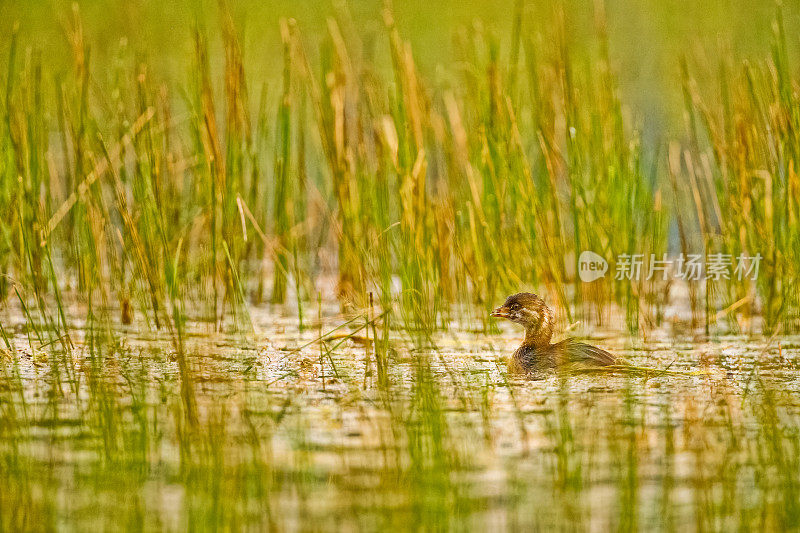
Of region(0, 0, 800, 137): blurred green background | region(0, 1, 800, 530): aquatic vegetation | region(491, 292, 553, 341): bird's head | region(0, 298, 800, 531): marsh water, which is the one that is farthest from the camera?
region(0, 0, 800, 137): blurred green background

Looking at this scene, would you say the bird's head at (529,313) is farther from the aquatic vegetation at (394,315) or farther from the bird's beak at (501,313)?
the aquatic vegetation at (394,315)

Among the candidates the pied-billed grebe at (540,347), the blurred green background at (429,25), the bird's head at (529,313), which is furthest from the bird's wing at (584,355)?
the blurred green background at (429,25)

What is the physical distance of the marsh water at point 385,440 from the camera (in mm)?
3135

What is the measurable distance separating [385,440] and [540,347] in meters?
1.68

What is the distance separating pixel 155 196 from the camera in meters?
5.27

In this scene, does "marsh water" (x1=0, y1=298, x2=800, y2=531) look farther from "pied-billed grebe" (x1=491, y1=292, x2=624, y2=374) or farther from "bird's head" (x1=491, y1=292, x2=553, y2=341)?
"bird's head" (x1=491, y1=292, x2=553, y2=341)

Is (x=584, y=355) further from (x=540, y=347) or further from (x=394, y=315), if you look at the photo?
(x=394, y=315)

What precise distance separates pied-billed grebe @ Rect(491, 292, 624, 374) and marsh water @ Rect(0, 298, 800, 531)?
3.4 inches

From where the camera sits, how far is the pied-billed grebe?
4898 millimetres

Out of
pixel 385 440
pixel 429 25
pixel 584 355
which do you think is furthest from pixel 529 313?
pixel 429 25

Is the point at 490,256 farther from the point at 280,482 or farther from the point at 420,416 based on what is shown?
the point at 280,482

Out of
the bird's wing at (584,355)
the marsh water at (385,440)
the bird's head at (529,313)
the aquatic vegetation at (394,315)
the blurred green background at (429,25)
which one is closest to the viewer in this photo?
the marsh water at (385,440)

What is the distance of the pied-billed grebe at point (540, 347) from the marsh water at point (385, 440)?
85 millimetres

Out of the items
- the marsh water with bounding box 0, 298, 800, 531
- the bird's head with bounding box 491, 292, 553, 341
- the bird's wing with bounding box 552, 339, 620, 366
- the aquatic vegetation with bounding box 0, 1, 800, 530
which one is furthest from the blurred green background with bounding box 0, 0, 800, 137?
the marsh water with bounding box 0, 298, 800, 531
